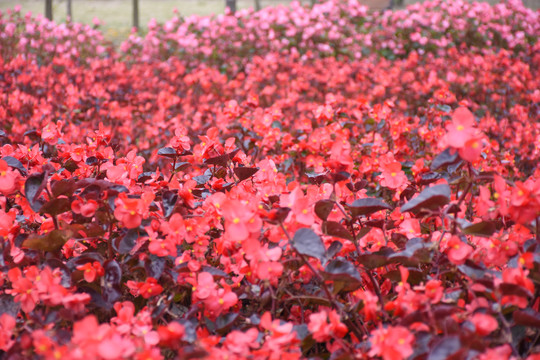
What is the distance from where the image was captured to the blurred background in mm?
17297

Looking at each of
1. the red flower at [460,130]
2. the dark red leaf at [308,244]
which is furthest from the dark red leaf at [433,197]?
the dark red leaf at [308,244]

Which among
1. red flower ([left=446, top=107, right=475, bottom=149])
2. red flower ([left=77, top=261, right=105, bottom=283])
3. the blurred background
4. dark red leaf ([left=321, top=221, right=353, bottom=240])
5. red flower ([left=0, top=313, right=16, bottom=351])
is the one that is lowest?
the blurred background

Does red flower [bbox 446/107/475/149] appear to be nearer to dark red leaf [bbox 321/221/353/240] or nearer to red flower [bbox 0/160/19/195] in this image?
dark red leaf [bbox 321/221/353/240]

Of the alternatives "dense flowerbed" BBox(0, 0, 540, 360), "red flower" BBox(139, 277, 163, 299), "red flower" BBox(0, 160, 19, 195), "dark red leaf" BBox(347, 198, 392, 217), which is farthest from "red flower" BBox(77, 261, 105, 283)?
"dark red leaf" BBox(347, 198, 392, 217)

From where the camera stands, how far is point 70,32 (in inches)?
326

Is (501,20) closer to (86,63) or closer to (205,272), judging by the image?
(86,63)

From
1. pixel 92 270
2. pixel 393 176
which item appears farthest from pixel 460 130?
pixel 92 270

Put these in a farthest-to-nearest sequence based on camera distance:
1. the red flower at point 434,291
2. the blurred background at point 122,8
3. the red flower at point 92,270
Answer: the blurred background at point 122,8
the red flower at point 92,270
the red flower at point 434,291

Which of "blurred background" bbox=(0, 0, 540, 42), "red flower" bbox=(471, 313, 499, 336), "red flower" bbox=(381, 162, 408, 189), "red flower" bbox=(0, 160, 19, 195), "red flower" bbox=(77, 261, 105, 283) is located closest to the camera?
"red flower" bbox=(471, 313, 499, 336)

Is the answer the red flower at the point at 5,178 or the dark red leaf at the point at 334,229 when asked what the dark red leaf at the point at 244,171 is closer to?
the dark red leaf at the point at 334,229

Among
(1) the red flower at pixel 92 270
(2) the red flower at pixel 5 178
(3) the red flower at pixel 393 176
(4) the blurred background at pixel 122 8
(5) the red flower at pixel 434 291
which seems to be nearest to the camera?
(5) the red flower at pixel 434 291

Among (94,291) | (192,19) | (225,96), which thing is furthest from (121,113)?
(192,19)

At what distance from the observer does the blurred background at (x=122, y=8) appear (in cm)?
1730

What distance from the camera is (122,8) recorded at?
21.8 meters
